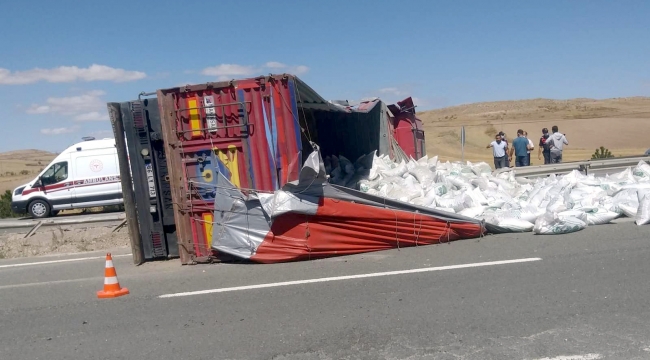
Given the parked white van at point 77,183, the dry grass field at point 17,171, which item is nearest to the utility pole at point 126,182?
the parked white van at point 77,183

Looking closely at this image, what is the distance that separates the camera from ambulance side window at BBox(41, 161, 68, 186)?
18.8m

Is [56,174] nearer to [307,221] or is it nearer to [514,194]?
[307,221]

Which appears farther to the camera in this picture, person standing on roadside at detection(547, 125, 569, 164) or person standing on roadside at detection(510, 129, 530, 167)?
person standing on roadside at detection(547, 125, 569, 164)

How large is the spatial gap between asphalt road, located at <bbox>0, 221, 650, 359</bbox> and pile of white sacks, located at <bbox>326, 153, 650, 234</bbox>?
687mm

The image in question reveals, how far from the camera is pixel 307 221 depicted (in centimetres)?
848

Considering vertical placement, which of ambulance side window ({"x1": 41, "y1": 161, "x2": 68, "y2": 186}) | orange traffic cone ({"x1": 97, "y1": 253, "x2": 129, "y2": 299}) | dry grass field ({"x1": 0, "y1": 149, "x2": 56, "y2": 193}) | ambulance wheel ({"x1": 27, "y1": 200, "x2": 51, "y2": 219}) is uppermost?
ambulance side window ({"x1": 41, "y1": 161, "x2": 68, "y2": 186})

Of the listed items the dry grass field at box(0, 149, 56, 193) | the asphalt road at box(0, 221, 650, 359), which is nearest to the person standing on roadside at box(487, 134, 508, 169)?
the asphalt road at box(0, 221, 650, 359)

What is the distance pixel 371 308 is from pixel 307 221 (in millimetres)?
2589

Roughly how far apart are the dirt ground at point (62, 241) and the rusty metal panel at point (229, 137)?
3.35 metres

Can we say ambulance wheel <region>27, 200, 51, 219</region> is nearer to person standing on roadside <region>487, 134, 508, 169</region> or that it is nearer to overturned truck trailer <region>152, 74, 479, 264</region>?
overturned truck trailer <region>152, 74, 479, 264</region>

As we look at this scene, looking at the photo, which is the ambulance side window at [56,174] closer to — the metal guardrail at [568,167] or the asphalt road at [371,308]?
the asphalt road at [371,308]

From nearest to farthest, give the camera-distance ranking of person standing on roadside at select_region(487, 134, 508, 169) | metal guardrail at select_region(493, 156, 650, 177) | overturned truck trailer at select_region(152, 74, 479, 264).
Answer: overturned truck trailer at select_region(152, 74, 479, 264) < metal guardrail at select_region(493, 156, 650, 177) < person standing on roadside at select_region(487, 134, 508, 169)

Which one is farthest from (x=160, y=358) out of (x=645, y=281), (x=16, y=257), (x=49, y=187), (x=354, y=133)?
(x=49, y=187)

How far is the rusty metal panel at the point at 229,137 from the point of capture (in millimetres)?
8547
